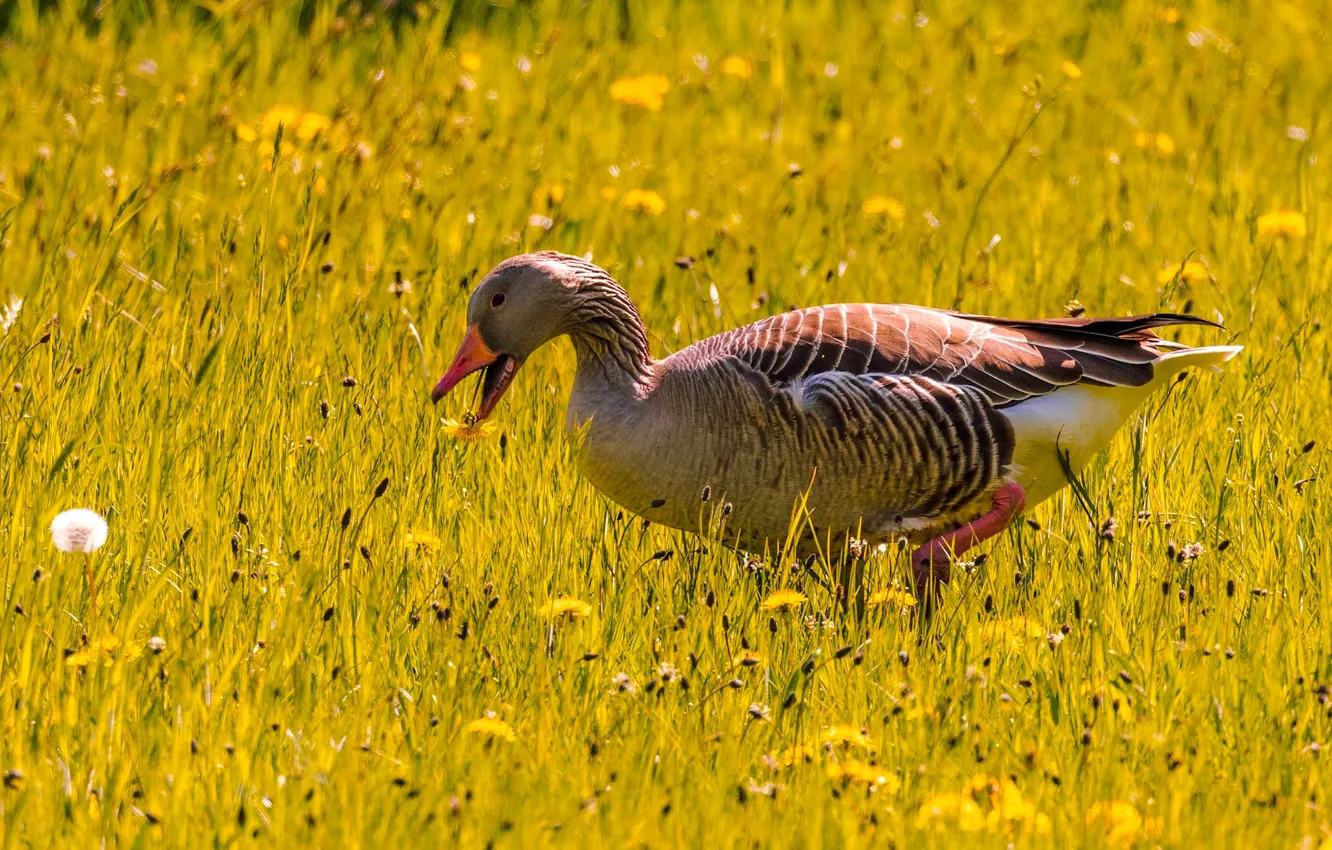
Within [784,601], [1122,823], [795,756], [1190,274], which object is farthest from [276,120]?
[1122,823]

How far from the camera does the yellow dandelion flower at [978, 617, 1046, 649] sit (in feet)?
13.8

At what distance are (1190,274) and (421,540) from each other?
3525 millimetres

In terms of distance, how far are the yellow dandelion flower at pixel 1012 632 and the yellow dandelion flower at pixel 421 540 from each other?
142cm

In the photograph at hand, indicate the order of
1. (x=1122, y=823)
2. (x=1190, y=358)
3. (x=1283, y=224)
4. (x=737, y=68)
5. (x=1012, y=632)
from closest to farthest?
(x=1122, y=823) < (x=1012, y=632) < (x=1190, y=358) < (x=1283, y=224) < (x=737, y=68)

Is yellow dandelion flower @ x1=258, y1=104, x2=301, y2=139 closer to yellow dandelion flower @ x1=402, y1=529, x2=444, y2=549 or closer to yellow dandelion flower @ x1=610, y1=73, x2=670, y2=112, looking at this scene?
yellow dandelion flower @ x1=610, y1=73, x2=670, y2=112

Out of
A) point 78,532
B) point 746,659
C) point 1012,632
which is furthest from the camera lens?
point 1012,632

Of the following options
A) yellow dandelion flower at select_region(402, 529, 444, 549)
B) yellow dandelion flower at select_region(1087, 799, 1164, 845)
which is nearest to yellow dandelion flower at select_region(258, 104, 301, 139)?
yellow dandelion flower at select_region(402, 529, 444, 549)

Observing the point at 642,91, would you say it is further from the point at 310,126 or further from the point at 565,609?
the point at 565,609

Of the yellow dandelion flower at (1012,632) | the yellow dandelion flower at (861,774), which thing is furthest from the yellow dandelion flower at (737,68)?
the yellow dandelion flower at (861,774)

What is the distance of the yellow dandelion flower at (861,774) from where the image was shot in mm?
3430

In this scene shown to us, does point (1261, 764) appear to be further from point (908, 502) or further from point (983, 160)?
point (983, 160)

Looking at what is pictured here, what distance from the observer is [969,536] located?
4832 millimetres

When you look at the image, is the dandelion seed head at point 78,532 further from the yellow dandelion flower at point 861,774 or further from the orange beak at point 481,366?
the yellow dandelion flower at point 861,774

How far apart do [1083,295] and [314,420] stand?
3.06 metres
